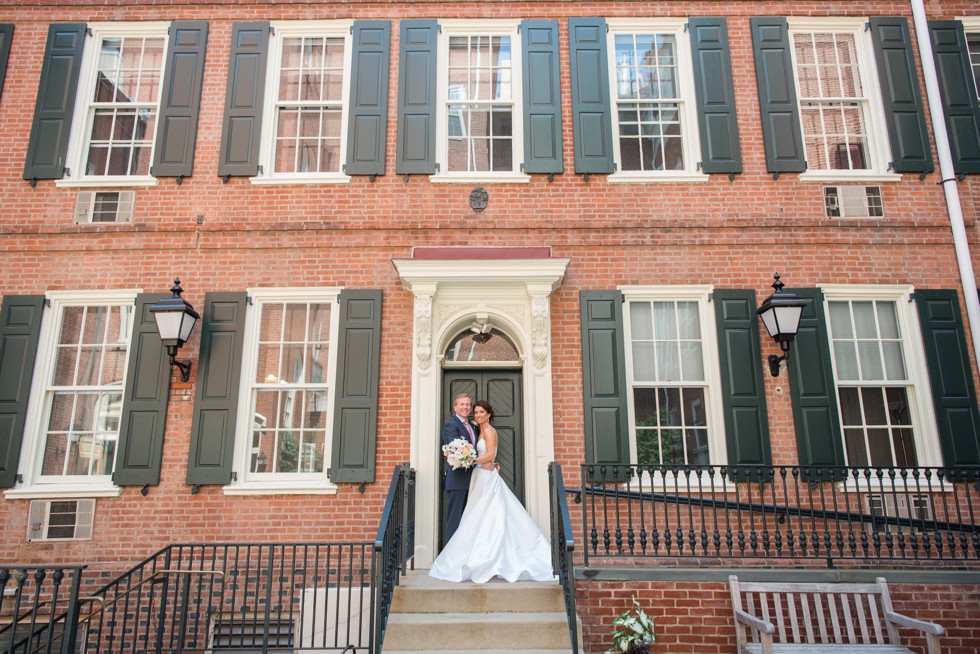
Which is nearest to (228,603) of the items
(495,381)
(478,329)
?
(495,381)

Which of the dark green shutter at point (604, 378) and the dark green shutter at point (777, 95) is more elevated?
the dark green shutter at point (777, 95)

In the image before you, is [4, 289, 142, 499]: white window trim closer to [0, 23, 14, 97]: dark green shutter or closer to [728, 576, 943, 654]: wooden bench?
[0, 23, 14, 97]: dark green shutter

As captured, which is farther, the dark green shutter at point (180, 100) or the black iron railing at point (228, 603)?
the dark green shutter at point (180, 100)

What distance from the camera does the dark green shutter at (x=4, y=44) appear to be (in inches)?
353

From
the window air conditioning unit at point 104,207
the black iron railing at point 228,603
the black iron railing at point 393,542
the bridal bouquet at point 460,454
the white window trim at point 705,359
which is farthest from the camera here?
the window air conditioning unit at point 104,207

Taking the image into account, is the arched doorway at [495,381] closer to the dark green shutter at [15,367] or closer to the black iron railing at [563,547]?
the black iron railing at [563,547]

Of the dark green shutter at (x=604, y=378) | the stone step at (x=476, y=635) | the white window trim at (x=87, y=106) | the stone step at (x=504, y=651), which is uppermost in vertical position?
the white window trim at (x=87, y=106)

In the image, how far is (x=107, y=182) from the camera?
861 cm

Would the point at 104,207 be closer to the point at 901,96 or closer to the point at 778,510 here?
the point at 778,510

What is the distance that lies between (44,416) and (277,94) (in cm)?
481

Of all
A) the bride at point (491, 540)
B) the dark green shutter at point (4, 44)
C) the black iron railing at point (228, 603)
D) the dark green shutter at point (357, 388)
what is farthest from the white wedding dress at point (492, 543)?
the dark green shutter at point (4, 44)

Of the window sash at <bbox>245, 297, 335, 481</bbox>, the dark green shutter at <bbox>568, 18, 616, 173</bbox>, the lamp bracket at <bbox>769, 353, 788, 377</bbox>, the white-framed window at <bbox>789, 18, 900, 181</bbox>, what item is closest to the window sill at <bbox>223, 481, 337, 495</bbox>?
the window sash at <bbox>245, 297, 335, 481</bbox>

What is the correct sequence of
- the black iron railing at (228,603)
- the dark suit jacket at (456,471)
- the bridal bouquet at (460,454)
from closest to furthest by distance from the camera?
the black iron railing at (228,603), the bridal bouquet at (460,454), the dark suit jacket at (456,471)

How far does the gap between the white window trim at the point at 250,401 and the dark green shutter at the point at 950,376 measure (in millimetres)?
6847
